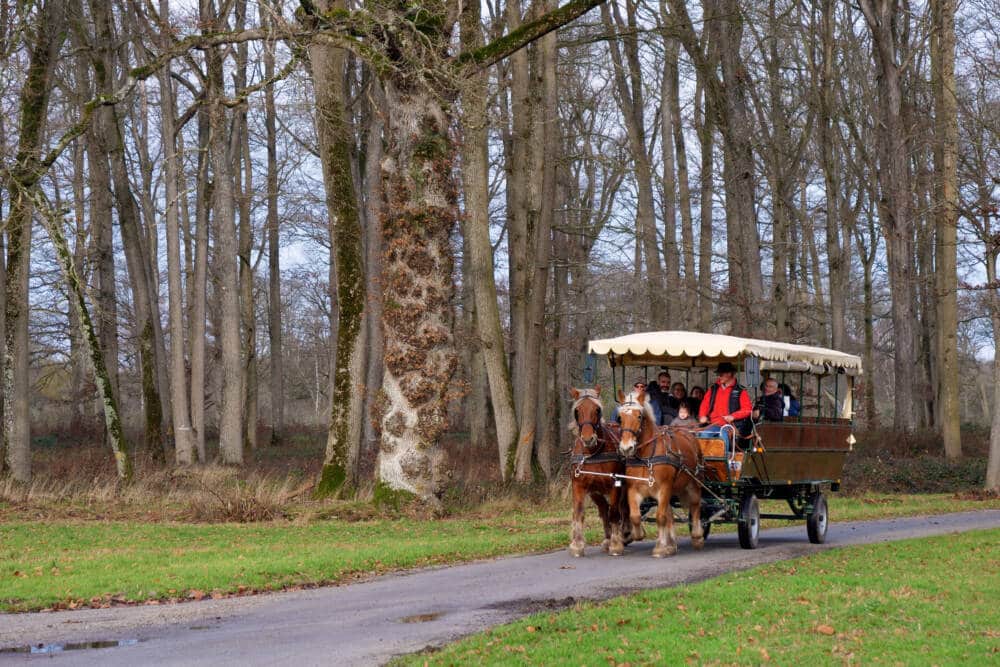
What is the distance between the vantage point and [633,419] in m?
15.5

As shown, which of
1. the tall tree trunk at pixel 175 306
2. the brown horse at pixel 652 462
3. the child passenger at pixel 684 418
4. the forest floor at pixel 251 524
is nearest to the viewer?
the forest floor at pixel 251 524

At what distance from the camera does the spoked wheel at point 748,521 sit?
56.0 ft

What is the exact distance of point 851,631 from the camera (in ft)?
32.6

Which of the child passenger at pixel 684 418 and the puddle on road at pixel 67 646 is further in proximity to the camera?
the child passenger at pixel 684 418

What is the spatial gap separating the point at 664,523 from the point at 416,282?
7245mm

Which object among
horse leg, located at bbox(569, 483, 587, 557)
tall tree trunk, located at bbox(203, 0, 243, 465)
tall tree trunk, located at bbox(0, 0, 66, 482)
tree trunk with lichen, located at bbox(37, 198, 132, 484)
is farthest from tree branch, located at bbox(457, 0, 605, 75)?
tall tree trunk, located at bbox(203, 0, 243, 465)

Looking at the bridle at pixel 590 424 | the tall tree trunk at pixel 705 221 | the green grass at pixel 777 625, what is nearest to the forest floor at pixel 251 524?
the bridle at pixel 590 424

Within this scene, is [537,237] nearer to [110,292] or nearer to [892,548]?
[892,548]

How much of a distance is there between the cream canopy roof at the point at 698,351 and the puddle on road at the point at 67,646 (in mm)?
8581

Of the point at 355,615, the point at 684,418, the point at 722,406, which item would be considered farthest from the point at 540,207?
the point at 355,615

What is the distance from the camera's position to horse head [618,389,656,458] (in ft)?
50.3

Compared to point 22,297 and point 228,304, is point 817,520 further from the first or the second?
point 228,304

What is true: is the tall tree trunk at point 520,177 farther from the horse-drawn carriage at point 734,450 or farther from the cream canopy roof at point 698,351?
the horse-drawn carriage at point 734,450

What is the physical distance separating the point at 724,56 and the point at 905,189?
693 cm
